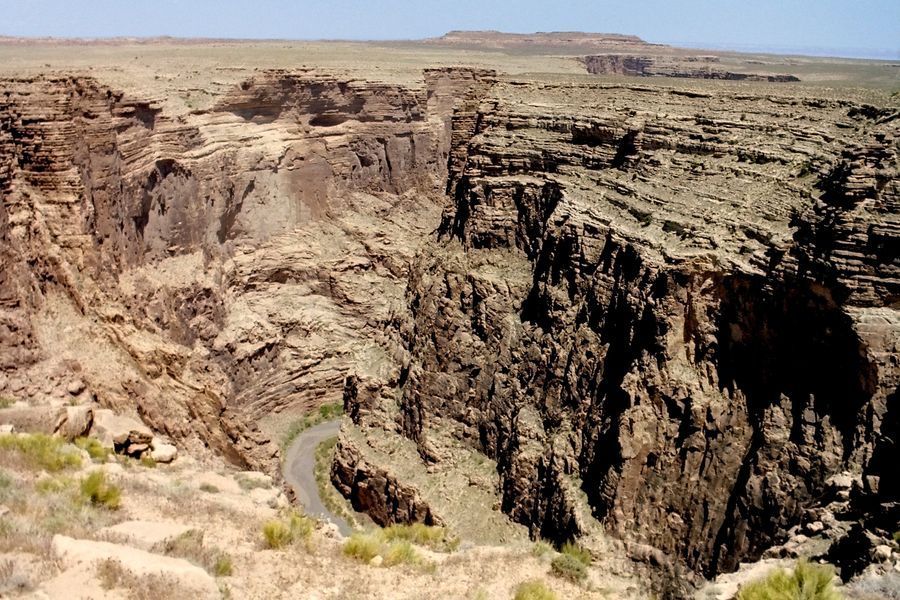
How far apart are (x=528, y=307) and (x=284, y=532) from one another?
18996mm

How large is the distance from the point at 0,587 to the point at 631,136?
2757cm

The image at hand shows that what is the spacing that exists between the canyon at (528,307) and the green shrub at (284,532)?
876 cm

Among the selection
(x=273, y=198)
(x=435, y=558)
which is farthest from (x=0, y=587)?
(x=273, y=198)

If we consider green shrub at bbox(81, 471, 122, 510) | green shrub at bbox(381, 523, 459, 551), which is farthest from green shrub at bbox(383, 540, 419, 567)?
green shrub at bbox(81, 471, 122, 510)

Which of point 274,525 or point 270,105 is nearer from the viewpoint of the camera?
point 274,525

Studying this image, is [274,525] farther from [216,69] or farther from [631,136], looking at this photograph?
[216,69]

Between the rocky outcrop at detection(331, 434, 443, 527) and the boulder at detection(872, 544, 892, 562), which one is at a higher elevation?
the boulder at detection(872, 544, 892, 562)

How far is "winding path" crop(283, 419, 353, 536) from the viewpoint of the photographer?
106ft

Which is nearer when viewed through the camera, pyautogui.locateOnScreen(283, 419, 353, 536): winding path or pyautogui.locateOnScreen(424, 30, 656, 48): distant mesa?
pyautogui.locateOnScreen(283, 419, 353, 536): winding path

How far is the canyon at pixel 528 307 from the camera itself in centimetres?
2197

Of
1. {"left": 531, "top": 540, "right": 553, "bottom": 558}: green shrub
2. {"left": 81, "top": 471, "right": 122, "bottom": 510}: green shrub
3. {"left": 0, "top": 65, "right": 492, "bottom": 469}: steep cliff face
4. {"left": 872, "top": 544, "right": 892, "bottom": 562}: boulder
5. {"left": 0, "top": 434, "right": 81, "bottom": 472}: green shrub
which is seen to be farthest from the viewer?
{"left": 0, "top": 65, "right": 492, "bottom": 469}: steep cliff face

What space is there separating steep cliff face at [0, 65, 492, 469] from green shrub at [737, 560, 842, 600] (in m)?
20.2

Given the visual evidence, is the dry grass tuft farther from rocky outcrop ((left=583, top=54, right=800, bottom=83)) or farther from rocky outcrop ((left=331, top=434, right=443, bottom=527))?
rocky outcrop ((left=583, top=54, right=800, bottom=83))

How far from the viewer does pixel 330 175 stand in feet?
153
